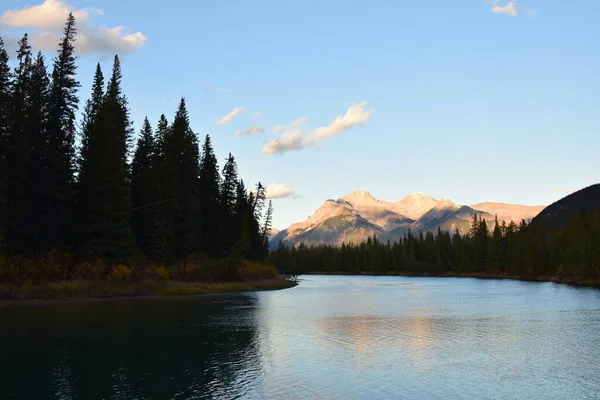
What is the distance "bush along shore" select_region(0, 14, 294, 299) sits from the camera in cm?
6512

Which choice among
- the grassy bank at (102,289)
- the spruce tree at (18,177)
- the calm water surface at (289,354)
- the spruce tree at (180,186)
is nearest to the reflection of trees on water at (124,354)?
the calm water surface at (289,354)

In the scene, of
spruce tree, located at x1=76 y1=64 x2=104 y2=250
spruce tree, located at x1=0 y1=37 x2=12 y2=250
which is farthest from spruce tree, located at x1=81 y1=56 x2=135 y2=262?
spruce tree, located at x1=0 y1=37 x2=12 y2=250

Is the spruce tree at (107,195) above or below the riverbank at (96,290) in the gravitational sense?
above

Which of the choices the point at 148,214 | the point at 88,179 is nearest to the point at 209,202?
the point at 148,214

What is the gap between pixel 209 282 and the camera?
91.5 metres

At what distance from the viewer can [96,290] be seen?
66438 mm

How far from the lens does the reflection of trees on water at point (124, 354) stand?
2522cm

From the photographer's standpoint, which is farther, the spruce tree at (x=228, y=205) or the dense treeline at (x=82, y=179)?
the spruce tree at (x=228, y=205)

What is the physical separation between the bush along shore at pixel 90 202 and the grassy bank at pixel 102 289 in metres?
0.14

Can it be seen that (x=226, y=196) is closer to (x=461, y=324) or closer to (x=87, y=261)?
(x=87, y=261)

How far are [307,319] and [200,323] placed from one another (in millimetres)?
11967

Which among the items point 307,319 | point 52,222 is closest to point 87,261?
point 52,222

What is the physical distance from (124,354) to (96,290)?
36088 millimetres

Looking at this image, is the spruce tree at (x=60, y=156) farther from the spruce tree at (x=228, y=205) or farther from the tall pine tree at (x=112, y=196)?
the spruce tree at (x=228, y=205)
